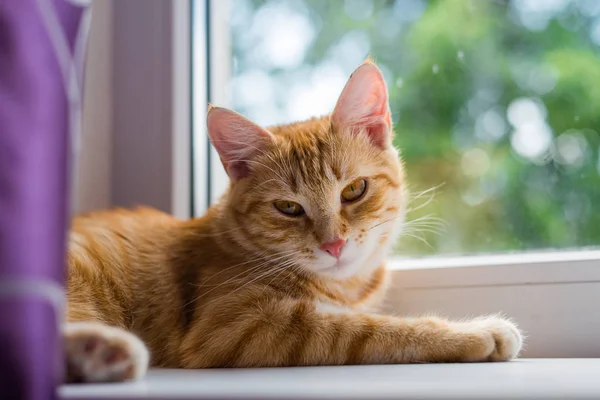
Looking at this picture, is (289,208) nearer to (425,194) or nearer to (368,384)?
(425,194)

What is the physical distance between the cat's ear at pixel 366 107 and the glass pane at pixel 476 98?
0.60 ft

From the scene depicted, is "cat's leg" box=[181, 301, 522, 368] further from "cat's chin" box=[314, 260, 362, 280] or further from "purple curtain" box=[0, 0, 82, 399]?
"purple curtain" box=[0, 0, 82, 399]

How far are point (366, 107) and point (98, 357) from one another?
31.4 inches

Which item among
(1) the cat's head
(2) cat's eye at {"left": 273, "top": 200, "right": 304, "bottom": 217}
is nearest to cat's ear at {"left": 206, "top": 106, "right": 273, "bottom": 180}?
(1) the cat's head

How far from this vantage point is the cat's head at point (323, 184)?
129cm

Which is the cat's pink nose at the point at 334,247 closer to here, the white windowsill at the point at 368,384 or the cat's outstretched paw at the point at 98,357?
the white windowsill at the point at 368,384

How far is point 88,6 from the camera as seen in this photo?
819 mm

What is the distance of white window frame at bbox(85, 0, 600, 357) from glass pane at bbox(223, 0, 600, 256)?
0.28 feet

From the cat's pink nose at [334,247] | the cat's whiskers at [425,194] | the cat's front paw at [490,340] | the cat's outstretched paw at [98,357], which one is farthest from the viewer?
the cat's whiskers at [425,194]

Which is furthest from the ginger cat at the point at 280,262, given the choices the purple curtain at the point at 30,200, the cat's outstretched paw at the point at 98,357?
the purple curtain at the point at 30,200

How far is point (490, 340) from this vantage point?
112 centimetres

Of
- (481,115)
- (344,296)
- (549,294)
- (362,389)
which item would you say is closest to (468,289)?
(549,294)

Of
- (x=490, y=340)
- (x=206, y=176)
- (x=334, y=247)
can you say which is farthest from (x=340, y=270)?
(x=206, y=176)

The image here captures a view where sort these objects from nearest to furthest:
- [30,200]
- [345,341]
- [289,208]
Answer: [30,200], [345,341], [289,208]
